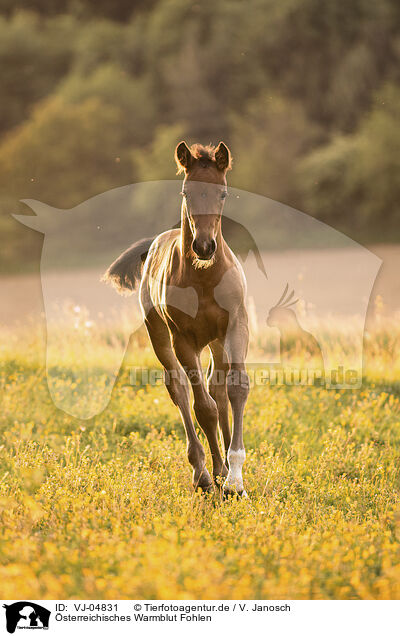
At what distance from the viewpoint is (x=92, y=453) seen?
7.25 meters

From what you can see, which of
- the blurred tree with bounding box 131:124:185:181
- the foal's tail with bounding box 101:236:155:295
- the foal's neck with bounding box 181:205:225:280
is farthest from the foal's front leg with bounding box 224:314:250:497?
the blurred tree with bounding box 131:124:185:181

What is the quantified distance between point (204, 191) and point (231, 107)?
1200 inches

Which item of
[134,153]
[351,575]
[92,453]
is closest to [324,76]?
[134,153]

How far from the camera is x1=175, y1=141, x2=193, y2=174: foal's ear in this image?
5395mm

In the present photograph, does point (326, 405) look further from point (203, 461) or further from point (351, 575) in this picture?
point (351, 575)

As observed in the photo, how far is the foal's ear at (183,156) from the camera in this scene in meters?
5.39

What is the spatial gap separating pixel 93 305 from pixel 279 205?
19.6m

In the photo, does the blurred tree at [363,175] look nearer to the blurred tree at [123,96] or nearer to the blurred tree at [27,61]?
the blurred tree at [123,96]

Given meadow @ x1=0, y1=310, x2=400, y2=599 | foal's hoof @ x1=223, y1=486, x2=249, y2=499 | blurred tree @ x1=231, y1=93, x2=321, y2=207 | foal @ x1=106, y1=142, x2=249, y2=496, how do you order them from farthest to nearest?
blurred tree @ x1=231, y1=93, x2=321, y2=207 → foal's hoof @ x1=223, y1=486, x2=249, y2=499 → foal @ x1=106, y1=142, x2=249, y2=496 → meadow @ x1=0, y1=310, x2=400, y2=599

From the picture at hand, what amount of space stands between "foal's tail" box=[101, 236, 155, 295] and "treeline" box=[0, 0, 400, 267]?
2225 cm

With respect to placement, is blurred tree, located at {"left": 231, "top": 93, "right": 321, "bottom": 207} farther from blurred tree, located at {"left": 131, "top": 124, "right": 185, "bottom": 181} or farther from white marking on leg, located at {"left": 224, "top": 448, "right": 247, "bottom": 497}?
white marking on leg, located at {"left": 224, "top": 448, "right": 247, "bottom": 497}

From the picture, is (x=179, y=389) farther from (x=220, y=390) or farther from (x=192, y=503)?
(x=192, y=503)
